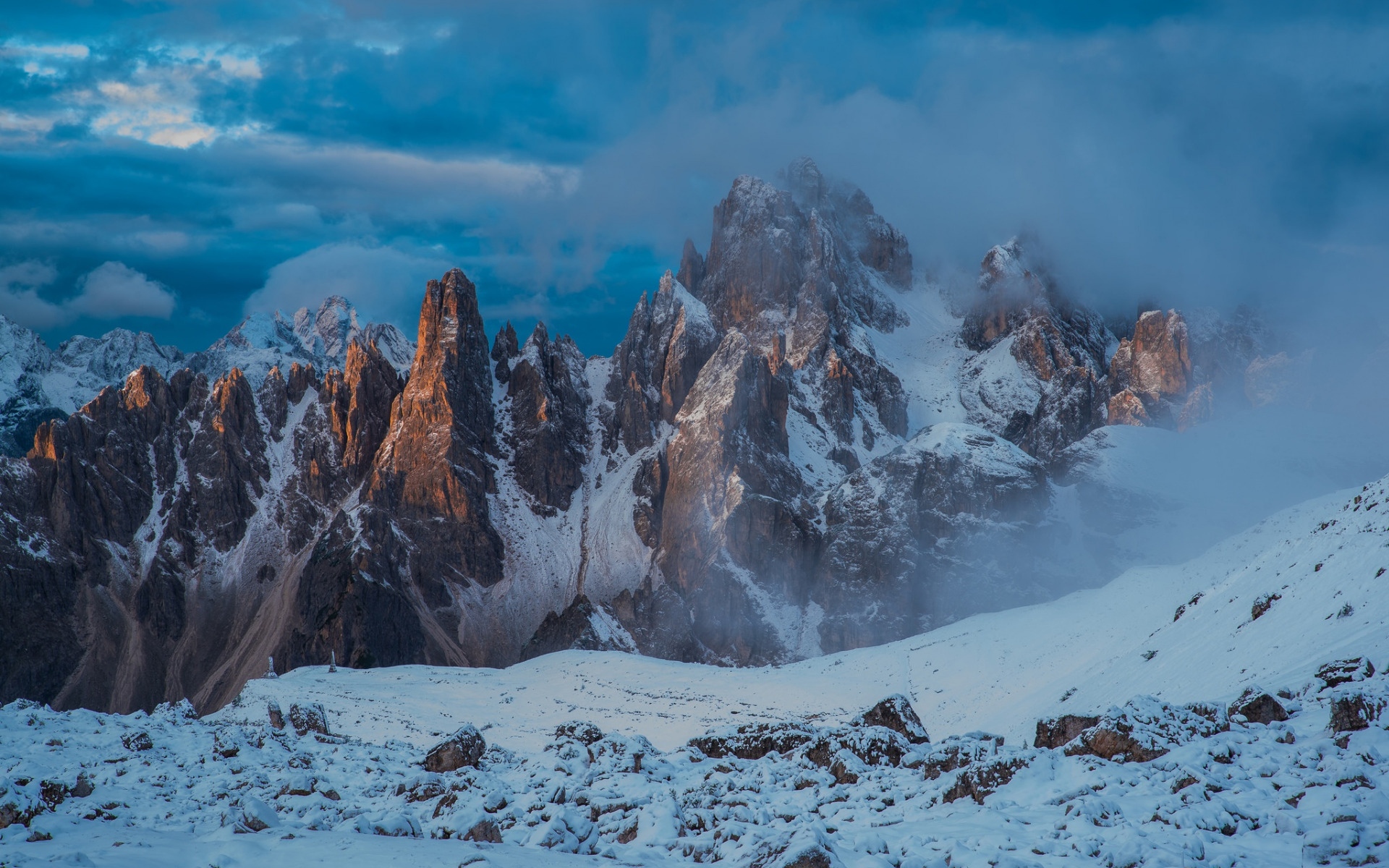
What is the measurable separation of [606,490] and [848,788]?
155m

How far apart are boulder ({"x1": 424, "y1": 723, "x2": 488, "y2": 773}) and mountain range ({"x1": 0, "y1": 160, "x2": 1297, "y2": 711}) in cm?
10062

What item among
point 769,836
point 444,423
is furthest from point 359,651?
point 769,836

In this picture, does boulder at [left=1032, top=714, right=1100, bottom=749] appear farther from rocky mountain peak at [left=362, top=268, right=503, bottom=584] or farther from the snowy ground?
rocky mountain peak at [left=362, top=268, right=503, bottom=584]

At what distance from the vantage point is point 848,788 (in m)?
19.0

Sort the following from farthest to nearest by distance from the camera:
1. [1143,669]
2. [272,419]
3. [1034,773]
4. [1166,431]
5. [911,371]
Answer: [911,371], [272,419], [1166,431], [1143,669], [1034,773]

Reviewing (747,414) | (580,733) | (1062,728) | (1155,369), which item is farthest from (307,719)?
(1155,369)

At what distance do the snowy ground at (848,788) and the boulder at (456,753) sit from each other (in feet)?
1.95

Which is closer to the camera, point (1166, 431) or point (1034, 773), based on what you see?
point (1034, 773)

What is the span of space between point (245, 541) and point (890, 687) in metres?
144

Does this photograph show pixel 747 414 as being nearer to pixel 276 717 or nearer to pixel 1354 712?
pixel 276 717

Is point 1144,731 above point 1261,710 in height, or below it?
below

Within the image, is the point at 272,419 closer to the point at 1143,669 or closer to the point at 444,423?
the point at 444,423

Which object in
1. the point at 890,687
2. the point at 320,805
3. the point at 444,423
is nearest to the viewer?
the point at 320,805

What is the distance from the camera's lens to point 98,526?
166 metres
